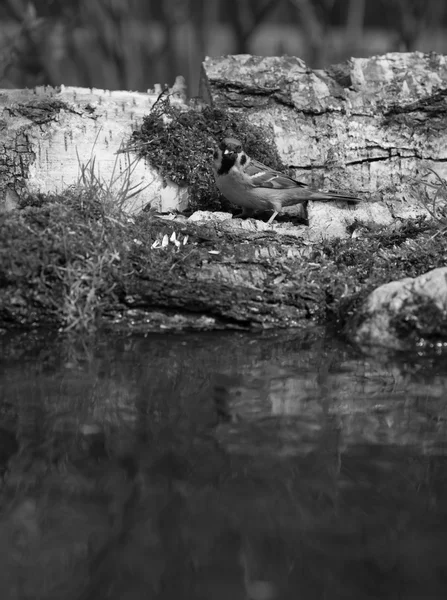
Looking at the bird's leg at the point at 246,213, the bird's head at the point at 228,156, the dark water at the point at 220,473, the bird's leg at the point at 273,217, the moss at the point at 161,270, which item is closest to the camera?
the dark water at the point at 220,473

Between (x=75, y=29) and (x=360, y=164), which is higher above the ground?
(x=75, y=29)

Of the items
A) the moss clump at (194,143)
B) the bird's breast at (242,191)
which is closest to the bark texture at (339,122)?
the moss clump at (194,143)

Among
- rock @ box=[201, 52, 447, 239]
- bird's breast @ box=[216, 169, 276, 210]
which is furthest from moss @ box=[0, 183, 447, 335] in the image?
rock @ box=[201, 52, 447, 239]

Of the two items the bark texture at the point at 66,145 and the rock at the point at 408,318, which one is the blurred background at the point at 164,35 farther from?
the rock at the point at 408,318

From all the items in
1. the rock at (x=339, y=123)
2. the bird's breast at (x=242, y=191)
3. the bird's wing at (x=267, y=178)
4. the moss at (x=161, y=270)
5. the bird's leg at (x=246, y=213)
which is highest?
the rock at (x=339, y=123)

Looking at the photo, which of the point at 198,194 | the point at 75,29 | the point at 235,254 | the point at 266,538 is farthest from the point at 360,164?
the point at 266,538

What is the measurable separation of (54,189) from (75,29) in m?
2.84

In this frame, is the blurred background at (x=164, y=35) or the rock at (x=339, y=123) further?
the blurred background at (x=164, y=35)

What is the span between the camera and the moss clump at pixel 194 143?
7000 millimetres

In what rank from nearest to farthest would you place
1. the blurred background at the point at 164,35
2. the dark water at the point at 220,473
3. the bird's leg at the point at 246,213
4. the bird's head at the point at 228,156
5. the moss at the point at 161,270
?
the dark water at the point at 220,473, the moss at the point at 161,270, the bird's head at the point at 228,156, the bird's leg at the point at 246,213, the blurred background at the point at 164,35

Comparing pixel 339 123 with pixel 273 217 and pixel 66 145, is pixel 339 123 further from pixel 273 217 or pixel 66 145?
pixel 66 145

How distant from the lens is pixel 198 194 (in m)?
7.20

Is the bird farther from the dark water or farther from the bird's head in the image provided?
the dark water

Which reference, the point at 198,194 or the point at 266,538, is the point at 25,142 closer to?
the point at 198,194
